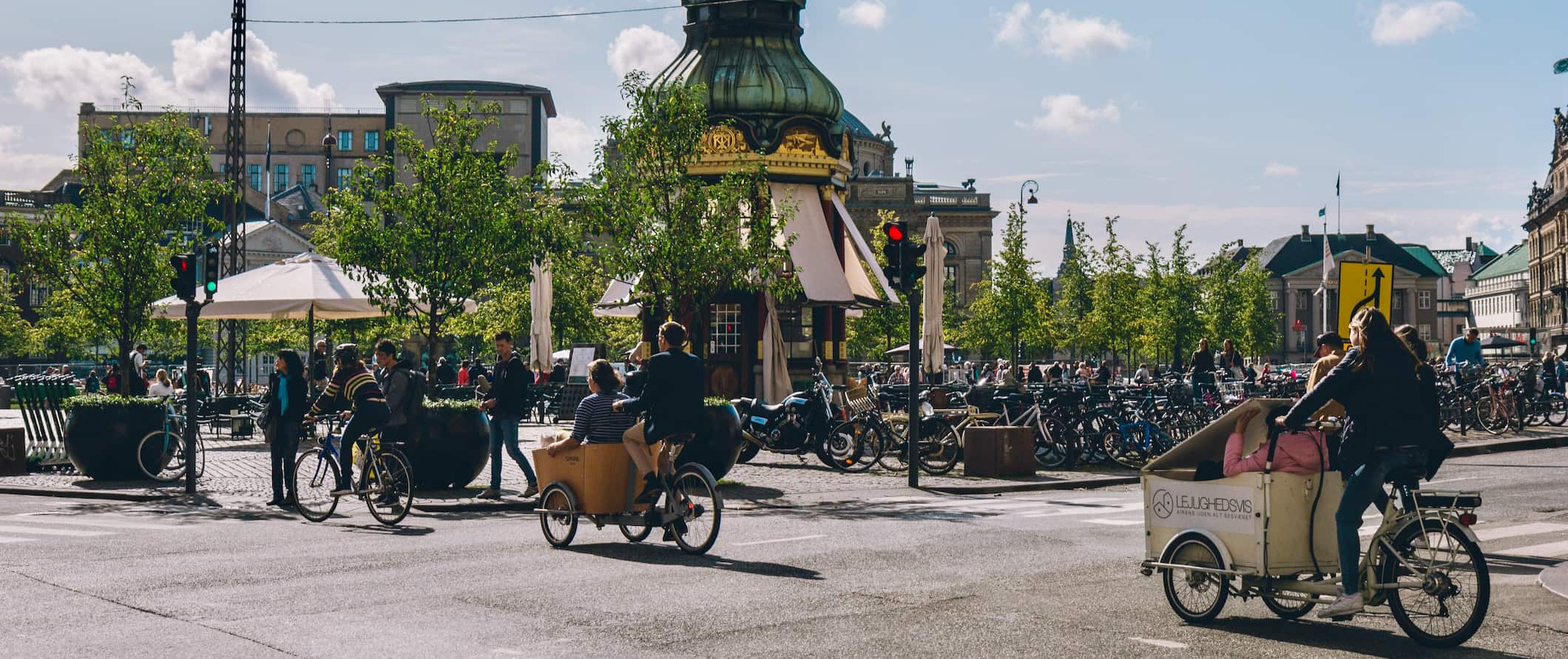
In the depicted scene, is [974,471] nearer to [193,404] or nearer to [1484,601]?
[193,404]

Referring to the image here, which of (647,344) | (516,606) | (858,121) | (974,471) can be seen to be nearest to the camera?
(516,606)

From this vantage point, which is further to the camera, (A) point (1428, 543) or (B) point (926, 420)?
(B) point (926, 420)

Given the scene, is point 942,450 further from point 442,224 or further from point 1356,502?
point 1356,502

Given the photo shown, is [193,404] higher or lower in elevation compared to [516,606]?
higher

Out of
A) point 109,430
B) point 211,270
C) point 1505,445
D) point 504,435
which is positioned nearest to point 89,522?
point 504,435

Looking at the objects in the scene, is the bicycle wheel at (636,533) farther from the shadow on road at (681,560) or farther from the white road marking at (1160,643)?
the white road marking at (1160,643)

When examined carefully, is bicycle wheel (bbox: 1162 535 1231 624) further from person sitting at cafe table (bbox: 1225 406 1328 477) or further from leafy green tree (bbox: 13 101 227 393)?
leafy green tree (bbox: 13 101 227 393)

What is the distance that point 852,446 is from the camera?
20.5 meters

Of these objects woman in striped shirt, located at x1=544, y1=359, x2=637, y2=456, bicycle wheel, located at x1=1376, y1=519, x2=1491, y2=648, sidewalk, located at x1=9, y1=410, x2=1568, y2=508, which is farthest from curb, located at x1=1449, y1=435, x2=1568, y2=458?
bicycle wheel, located at x1=1376, y1=519, x2=1491, y2=648

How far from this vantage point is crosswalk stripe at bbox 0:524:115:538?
1346cm

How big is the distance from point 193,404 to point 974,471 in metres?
8.84

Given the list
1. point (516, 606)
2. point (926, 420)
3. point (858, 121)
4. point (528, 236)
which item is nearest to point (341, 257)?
point (528, 236)

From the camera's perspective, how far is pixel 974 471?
19.6m

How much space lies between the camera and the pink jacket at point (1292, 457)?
8453 mm
